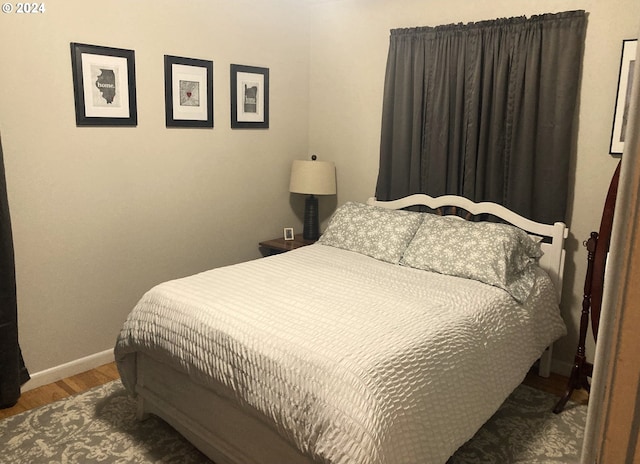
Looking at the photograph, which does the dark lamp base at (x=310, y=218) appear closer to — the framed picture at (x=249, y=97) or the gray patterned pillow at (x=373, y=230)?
the gray patterned pillow at (x=373, y=230)

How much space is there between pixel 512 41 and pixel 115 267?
9.24 feet

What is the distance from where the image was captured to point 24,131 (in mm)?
2623

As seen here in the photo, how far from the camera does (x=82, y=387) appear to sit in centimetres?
289

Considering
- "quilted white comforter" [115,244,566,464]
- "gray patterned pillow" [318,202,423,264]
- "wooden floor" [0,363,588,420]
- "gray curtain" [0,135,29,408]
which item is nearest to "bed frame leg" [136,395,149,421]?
"quilted white comforter" [115,244,566,464]

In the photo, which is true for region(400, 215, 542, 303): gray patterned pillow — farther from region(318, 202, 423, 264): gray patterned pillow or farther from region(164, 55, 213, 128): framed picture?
region(164, 55, 213, 128): framed picture

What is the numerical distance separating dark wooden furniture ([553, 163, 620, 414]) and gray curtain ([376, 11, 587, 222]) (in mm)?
393

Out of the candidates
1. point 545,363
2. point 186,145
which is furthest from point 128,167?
point 545,363

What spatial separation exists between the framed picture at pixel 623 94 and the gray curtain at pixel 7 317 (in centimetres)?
325

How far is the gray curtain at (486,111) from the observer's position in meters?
2.86

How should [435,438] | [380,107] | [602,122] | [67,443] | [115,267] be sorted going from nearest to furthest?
1. [435,438]
2. [67,443]
3. [602,122]
4. [115,267]
5. [380,107]

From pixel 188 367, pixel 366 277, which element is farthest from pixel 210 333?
pixel 366 277

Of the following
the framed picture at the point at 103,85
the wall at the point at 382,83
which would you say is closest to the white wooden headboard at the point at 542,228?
the wall at the point at 382,83

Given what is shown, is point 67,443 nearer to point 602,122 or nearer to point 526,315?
point 526,315

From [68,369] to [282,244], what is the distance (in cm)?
166
